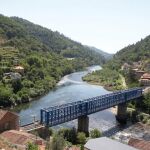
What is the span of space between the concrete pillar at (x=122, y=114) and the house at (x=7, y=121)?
90.5ft

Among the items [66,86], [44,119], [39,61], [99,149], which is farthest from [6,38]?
[99,149]

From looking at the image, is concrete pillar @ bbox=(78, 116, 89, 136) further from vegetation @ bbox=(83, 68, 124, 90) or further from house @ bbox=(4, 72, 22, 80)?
vegetation @ bbox=(83, 68, 124, 90)

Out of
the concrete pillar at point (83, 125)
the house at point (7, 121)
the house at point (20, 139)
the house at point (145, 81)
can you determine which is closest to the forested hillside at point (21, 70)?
the concrete pillar at point (83, 125)

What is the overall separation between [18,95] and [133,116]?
2784 centimetres

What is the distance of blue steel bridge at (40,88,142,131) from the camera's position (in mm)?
57812

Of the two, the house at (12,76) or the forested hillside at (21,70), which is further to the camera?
the house at (12,76)

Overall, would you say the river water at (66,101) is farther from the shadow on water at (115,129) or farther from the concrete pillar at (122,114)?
the concrete pillar at (122,114)

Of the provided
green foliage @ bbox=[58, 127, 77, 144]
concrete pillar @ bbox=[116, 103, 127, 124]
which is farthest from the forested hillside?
green foliage @ bbox=[58, 127, 77, 144]

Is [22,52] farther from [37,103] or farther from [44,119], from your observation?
[44,119]

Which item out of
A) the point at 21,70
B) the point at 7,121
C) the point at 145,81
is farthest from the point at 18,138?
the point at 145,81

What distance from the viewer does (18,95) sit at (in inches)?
3435

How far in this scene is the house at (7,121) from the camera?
5034 centimetres

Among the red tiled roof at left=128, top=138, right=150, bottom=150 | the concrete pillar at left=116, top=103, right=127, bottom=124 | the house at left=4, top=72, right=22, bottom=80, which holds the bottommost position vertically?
the concrete pillar at left=116, top=103, right=127, bottom=124

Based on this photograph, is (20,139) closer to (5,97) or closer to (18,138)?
(18,138)
